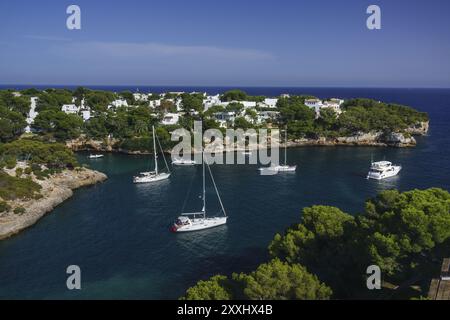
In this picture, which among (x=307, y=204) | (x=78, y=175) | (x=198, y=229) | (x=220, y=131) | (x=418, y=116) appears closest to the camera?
(x=198, y=229)

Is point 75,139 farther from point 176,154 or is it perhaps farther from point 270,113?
point 270,113

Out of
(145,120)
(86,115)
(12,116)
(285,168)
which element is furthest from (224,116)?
(12,116)

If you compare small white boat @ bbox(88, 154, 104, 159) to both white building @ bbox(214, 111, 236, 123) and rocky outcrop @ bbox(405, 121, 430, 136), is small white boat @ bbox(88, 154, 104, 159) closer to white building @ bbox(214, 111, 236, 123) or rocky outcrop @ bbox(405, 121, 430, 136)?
white building @ bbox(214, 111, 236, 123)

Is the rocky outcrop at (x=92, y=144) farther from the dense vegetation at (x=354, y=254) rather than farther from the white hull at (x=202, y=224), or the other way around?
the dense vegetation at (x=354, y=254)

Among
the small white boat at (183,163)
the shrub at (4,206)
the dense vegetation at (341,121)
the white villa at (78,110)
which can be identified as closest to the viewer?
the shrub at (4,206)

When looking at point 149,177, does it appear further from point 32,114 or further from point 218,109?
point 32,114

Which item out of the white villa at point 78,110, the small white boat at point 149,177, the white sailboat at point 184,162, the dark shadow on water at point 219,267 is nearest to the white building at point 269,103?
the white sailboat at point 184,162
